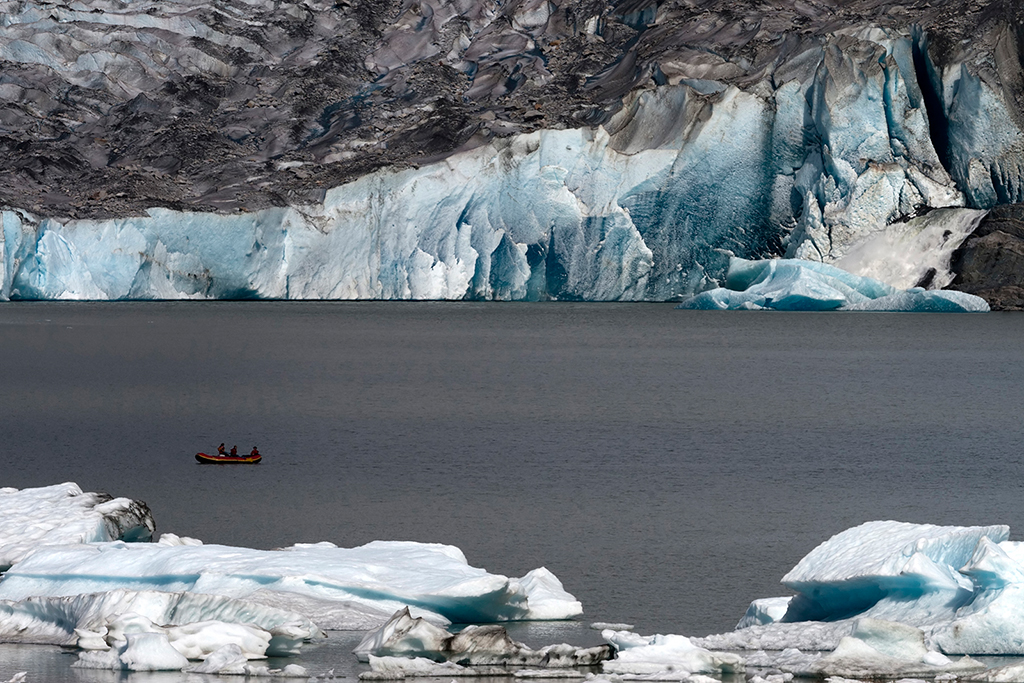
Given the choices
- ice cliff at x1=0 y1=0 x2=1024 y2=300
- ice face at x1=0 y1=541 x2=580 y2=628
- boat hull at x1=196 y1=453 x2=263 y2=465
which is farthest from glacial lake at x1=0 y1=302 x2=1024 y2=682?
ice cliff at x1=0 y1=0 x2=1024 y2=300

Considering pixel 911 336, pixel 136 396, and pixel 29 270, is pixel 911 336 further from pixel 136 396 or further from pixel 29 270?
pixel 29 270

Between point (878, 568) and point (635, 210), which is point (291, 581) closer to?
point (878, 568)

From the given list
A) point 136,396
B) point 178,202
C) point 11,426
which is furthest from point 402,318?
Result: point 11,426

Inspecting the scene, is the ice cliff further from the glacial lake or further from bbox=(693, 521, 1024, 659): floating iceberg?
bbox=(693, 521, 1024, 659): floating iceberg

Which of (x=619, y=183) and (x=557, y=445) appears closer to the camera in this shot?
(x=557, y=445)

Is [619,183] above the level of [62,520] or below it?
above

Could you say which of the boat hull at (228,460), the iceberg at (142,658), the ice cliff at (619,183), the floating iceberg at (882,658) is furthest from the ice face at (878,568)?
the ice cliff at (619,183)

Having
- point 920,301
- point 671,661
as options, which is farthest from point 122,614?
point 920,301
